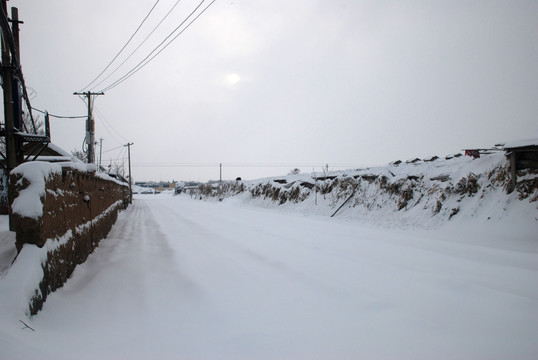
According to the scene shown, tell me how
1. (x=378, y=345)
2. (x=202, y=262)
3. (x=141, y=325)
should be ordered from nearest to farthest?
(x=378, y=345) < (x=141, y=325) < (x=202, y=262)

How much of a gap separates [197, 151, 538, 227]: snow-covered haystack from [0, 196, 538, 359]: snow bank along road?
8.93 feet

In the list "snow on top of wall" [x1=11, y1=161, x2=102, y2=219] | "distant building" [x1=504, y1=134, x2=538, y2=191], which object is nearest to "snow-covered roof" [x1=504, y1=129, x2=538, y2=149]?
"distant building" [x1=504, y1=134, x2=538, y2=191]

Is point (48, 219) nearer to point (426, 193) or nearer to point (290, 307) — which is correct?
point (290, 307)

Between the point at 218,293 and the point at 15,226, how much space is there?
1.94 meters

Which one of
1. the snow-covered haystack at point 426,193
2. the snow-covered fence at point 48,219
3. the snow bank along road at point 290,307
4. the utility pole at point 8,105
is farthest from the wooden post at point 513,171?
the utility pole at point 8,105

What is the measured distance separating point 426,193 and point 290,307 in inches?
324

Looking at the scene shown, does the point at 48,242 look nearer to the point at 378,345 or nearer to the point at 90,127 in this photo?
the point at 378,345

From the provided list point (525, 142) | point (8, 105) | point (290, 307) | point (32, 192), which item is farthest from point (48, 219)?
point (8, 105)

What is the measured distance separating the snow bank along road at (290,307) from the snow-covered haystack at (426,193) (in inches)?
107

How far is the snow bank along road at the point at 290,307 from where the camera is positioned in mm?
2043

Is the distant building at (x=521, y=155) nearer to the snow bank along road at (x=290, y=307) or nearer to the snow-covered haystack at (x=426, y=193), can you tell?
the snow-covered haystack at (x=426, y=193)

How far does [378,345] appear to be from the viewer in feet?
6.93

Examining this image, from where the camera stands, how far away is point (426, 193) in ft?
30.3

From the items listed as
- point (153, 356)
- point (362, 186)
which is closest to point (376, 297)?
point (153, 356)
